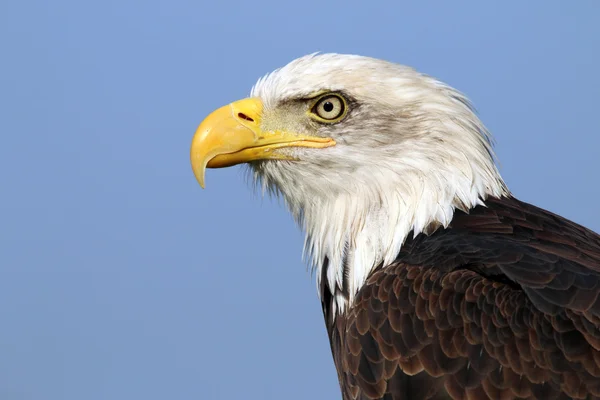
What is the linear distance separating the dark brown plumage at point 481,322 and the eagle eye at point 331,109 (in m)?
0.83

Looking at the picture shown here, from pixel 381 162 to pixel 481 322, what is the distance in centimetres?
115

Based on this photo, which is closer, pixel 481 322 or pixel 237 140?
pixel 481 322

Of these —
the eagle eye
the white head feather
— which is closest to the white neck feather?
the white head feather

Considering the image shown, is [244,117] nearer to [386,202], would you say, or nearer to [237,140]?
[237,140]

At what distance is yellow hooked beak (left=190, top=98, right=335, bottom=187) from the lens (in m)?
5.55

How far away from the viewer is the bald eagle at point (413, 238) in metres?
4.62

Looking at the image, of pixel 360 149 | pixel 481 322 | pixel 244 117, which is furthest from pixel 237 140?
pixel 481 322

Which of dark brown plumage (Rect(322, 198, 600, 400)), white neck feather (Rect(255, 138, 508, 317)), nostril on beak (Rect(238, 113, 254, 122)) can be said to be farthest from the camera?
nostril on beak (Rect(238, 113, 254, 122))

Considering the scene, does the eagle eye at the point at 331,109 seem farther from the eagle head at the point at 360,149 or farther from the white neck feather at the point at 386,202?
the white neck feather at the point at 386,202

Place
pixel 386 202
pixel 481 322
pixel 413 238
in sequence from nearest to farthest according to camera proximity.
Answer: pixel 481 322, pixel 413 238, pixel 386 202

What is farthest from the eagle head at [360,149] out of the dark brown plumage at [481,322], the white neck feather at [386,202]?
the dark brown plumage at [481,322]

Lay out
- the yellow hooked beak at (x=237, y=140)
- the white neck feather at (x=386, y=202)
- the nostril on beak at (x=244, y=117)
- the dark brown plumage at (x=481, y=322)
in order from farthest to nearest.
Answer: the nostril on beak at (x=244, y=117) < the yellow hooked beak at (x=237, y=140) < the white neck feather at (x=386, y=202) < the dark brown plumage at (x=481, y=322)

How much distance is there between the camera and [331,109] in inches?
221

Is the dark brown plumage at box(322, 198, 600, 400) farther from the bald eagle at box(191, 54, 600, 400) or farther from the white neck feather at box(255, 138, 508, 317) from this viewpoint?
the white neck feather at box(255, 138, 508, 317)
